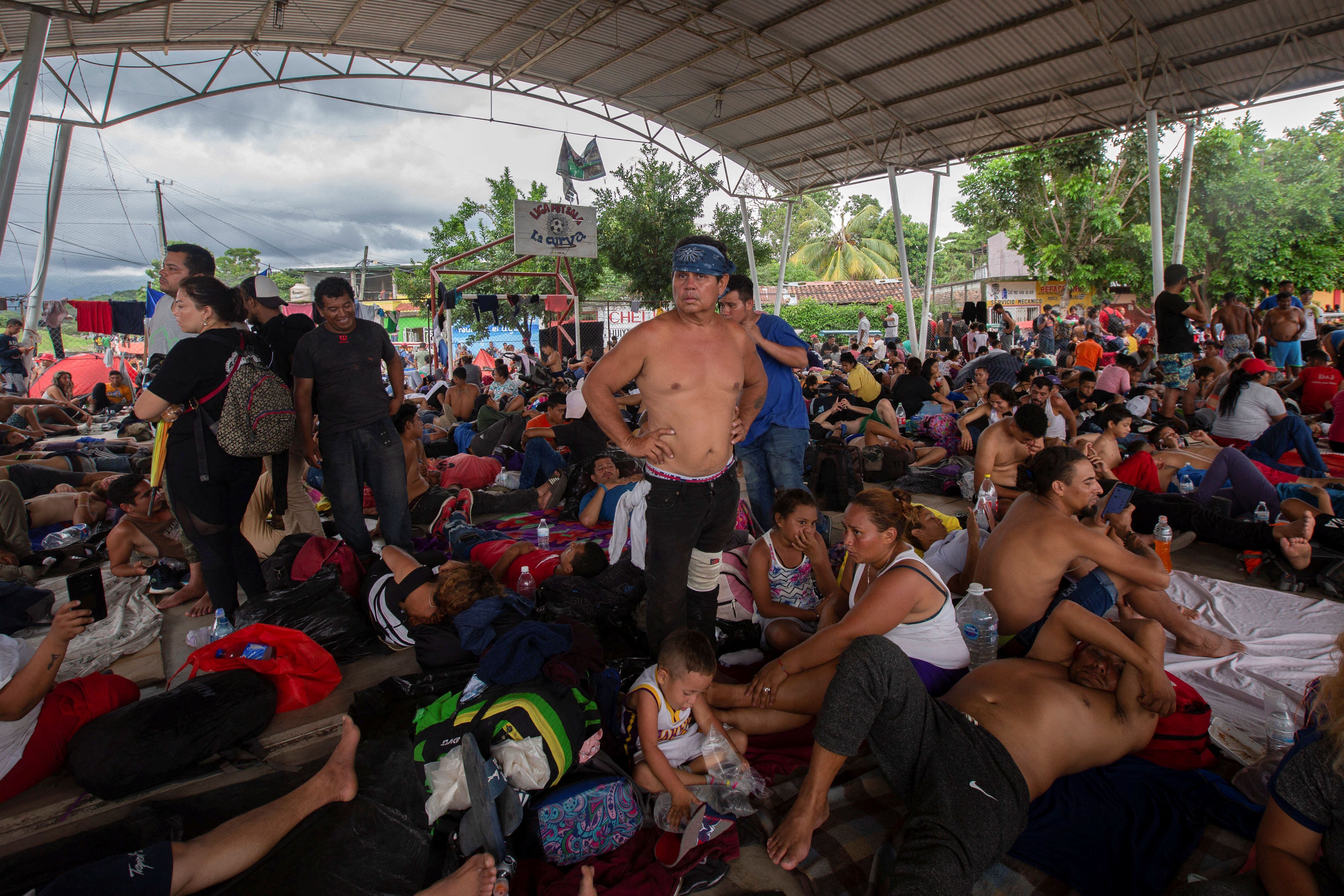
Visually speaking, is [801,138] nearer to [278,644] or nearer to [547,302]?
[547,302]

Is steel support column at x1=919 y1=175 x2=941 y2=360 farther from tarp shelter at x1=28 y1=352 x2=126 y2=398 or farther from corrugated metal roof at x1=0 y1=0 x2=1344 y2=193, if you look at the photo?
tarp shelter at x1=28 y1=352 x2=126 y2=398

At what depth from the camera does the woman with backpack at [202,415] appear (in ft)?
11.0

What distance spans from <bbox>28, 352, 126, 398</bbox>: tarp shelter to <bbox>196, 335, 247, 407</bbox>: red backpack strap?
14.1 metres

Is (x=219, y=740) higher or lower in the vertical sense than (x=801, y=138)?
lower

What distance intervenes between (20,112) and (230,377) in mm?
6889

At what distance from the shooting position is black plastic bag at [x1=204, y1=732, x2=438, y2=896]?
6.80 feet

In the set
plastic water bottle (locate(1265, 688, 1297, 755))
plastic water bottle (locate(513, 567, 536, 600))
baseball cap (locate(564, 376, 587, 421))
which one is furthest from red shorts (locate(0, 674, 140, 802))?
baseball cap (locate(564, 376, 587, 421))

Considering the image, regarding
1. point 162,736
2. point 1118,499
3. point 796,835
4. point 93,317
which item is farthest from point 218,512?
point 93,317

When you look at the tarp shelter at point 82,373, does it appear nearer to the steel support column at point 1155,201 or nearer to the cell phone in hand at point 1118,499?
the cell phone in hand at point 1118,499

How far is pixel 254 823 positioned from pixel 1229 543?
5.90 metres

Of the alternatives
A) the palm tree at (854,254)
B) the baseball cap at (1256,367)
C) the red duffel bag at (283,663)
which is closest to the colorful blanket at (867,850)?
the red duffel bag at (283,663)

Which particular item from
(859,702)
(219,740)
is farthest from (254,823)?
(859,702)

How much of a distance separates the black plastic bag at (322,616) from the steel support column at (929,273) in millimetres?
15477

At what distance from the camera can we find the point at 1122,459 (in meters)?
5.79
